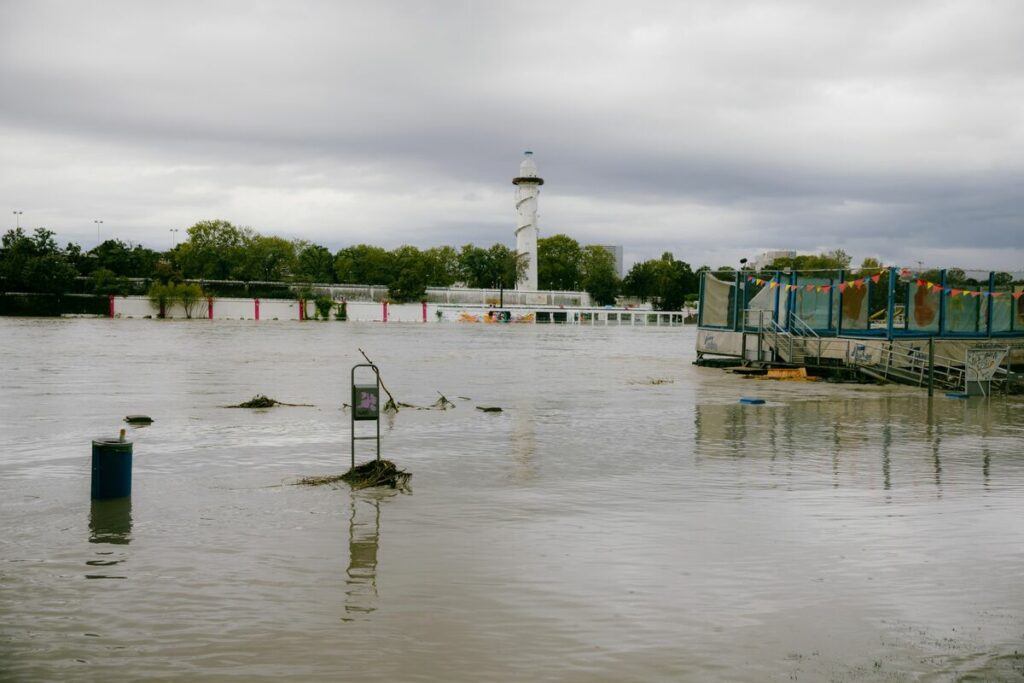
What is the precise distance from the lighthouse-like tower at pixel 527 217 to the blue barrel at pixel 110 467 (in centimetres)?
16450

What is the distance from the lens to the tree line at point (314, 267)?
129 m

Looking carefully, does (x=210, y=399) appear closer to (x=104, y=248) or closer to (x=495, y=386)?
(x=495, y=386)

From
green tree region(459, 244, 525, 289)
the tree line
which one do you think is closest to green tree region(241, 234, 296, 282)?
the tree line

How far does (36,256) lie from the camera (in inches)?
5022

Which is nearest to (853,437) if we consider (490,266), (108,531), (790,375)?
(108,531)

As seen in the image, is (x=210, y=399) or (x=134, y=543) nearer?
(x=134, y=543)

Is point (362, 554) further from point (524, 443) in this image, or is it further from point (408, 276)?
point (408, 276)

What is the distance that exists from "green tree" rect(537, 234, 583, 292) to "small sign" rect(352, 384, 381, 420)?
175915 mm

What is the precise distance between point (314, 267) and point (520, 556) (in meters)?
158

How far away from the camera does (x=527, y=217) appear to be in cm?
17838

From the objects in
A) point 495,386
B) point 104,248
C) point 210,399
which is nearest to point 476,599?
point 210,399

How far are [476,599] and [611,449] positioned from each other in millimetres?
9206

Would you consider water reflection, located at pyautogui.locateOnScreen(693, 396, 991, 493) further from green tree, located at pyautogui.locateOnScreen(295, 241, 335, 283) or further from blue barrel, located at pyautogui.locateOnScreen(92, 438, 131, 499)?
green tree, located at pyautogui.locateOnScreen(295, 241, 335, 283)

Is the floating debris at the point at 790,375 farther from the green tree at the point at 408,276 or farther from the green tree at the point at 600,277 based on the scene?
the green tree at the point at 600,277
